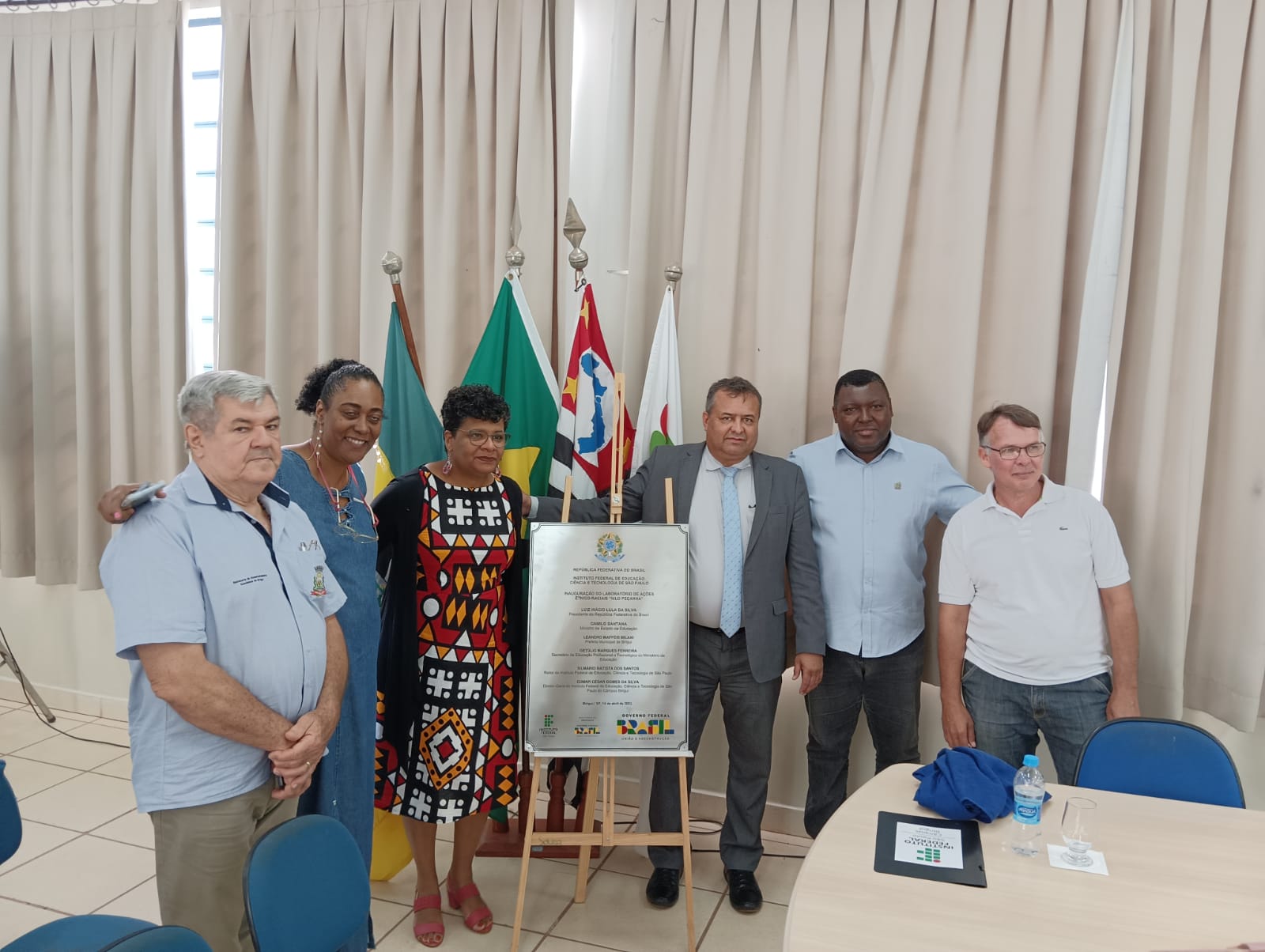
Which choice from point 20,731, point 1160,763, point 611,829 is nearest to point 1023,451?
point 1160,763

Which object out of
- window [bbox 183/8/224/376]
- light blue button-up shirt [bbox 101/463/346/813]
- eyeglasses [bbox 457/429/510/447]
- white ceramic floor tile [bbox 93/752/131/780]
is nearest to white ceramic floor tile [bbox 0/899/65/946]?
white ceramic floor tile [bbox 93/752/131/780]

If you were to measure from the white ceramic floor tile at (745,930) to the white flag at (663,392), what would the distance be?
1.58m

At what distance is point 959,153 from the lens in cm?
328

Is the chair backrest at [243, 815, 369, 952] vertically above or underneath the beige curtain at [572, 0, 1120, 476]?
underneath

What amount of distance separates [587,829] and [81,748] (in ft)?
9.17

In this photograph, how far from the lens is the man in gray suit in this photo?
302 cm

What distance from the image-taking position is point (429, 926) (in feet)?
9.28

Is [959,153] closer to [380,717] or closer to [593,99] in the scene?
[593,99]

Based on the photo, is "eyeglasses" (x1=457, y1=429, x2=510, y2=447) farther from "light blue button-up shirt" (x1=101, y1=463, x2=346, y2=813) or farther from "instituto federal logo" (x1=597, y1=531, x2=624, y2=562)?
"light blue button-up shirt" (x1=101, y1=463, x2=346, y2=813)

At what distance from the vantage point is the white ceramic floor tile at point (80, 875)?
3.03 m

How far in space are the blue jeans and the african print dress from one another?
1548mm

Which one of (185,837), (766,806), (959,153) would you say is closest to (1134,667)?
(766,806)

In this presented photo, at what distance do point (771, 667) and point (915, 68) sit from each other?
2179 millimetres

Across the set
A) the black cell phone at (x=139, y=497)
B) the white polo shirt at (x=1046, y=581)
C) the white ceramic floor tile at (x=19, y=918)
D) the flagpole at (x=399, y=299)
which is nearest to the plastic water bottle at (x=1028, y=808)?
the white polo shirt at (x=1046, y=581)
